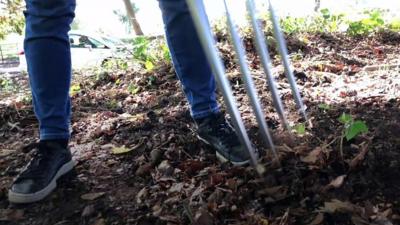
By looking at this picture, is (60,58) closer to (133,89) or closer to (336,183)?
(336,183)

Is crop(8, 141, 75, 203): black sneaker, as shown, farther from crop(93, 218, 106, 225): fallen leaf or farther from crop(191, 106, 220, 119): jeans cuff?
crop(191, 106, 220, 119): jeans cuff

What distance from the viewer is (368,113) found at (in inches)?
77.0

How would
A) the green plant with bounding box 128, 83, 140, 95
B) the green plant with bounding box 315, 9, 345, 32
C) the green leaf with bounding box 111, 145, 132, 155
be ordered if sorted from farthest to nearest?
the green plant with bounding box 315, 9, 345, 32 → the green plant with bounding box 128, 83, 140, 95 → the green leaf with bounding box 111, 145, 132, 155

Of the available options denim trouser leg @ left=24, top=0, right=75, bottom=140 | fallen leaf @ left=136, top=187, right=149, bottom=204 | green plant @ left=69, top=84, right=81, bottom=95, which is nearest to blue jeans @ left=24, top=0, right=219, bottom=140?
denim trouser leg @ left=24, top=0, right=75, bottom=140

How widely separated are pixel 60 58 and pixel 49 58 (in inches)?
1.7

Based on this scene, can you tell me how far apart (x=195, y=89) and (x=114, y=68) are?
2566 millimetres

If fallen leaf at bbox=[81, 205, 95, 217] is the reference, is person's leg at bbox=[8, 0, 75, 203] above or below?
above

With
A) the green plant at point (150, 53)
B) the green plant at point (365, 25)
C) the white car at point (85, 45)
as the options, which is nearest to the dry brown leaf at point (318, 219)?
the green plant at point (150, 53)

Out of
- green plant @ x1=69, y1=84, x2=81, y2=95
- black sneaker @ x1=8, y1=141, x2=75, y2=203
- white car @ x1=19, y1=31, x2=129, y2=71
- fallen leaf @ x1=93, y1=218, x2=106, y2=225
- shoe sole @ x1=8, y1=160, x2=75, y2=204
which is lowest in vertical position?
fallen leaf @ x1=93, y1=218, x2=106, y2=225

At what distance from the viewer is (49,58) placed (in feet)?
5.64

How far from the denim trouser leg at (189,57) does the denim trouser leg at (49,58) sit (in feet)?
1.31

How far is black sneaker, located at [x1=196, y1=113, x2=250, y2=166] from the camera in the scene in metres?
1.65

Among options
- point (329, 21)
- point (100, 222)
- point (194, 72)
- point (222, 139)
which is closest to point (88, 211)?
point (100, 222)

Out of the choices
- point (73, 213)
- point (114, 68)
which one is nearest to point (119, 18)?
point (114, 68)
